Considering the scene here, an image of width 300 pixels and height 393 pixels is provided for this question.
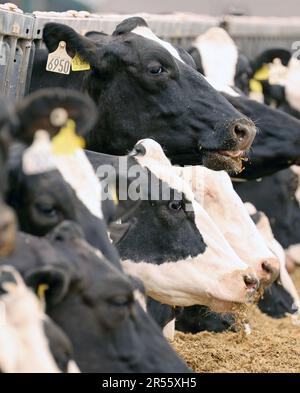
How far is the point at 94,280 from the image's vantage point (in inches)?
185

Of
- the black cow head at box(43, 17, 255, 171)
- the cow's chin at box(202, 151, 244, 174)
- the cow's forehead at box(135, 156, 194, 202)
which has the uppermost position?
the black cow head at box(43, 17, 255, 171)

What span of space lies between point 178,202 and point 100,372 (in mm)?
1952

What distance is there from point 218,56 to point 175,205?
14.7ft

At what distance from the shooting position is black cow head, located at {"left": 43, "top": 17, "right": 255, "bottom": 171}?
25.3ft

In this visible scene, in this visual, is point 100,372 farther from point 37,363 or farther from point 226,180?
point 226,180

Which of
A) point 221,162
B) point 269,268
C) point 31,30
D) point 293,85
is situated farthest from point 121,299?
point 293,85

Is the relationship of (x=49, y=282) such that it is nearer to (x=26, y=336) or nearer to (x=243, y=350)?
(x=26, y=336)

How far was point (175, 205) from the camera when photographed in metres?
6.58

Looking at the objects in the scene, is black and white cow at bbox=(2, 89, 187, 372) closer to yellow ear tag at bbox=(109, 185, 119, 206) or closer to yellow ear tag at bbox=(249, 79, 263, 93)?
yellow ear tag at bbox=(109, 185, 119, 206)

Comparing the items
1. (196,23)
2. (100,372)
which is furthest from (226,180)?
(196,23)

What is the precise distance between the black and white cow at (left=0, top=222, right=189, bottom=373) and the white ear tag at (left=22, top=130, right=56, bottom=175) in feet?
0.87

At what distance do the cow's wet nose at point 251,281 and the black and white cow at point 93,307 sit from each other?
1.79 m

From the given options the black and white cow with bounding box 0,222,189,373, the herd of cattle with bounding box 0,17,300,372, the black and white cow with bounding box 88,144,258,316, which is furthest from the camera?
the black and white cow with bounding box 88,144,258,316

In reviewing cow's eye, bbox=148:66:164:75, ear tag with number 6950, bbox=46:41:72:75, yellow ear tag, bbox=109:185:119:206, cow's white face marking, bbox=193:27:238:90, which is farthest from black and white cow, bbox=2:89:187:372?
cow's white face marking, bbox=193:27:238:90
